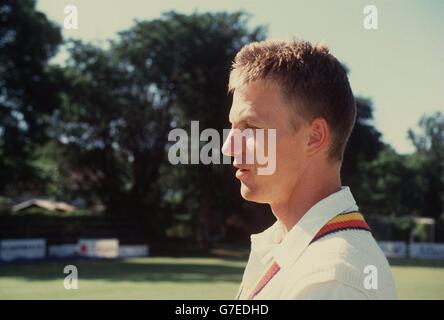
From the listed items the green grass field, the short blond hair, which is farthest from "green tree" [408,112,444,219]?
the short blond hair

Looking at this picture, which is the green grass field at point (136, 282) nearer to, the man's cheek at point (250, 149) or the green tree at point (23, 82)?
the green tree at point (23, 82)

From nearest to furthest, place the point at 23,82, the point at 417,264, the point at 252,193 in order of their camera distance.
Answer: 1. the point at 252,193
2. the point at 417,264
3. the point at 23,82

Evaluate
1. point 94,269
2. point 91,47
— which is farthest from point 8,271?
point 91,47

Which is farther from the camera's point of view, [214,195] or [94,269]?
[214,195]

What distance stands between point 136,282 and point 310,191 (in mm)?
15438

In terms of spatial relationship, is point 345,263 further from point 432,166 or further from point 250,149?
point 432,166

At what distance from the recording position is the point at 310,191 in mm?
1725

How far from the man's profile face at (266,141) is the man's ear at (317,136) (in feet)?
0.07

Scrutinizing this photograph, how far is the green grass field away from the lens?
1355cm

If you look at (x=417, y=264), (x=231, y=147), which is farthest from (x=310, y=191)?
(x=417, y=264)
